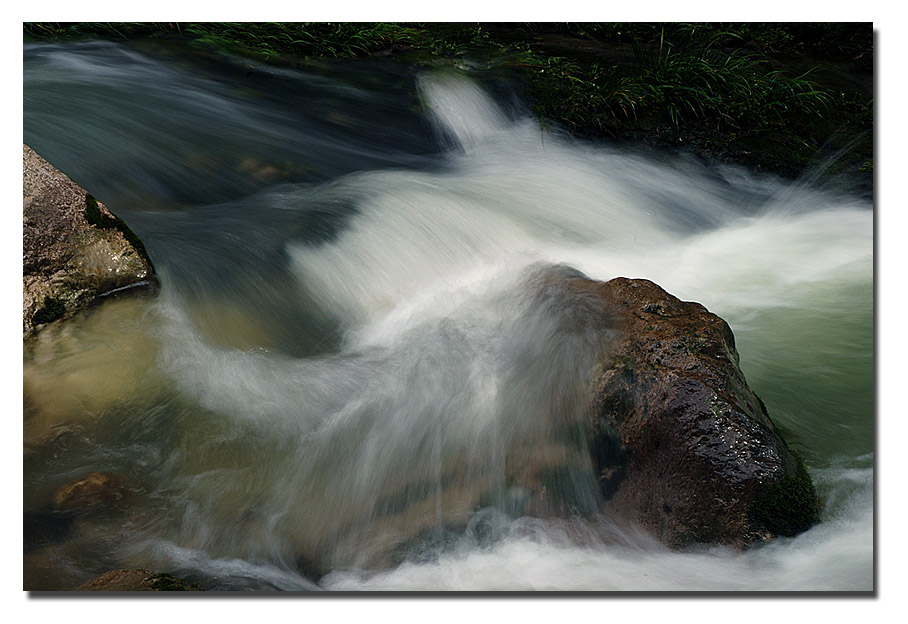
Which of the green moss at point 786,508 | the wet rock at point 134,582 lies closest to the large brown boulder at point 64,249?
the wet rock at point 134,582

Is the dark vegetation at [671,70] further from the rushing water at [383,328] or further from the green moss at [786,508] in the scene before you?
the green moss at [786,508]

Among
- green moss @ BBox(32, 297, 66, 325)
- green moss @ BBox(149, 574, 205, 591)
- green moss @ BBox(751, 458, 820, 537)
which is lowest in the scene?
green moss @ BBox(149, 574, 205, 591)

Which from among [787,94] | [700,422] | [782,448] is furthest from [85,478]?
[787,94]

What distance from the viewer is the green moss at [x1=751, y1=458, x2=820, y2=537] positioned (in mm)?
1968

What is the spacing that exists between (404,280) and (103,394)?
105 cm

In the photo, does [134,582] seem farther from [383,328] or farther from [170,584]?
[383,328]

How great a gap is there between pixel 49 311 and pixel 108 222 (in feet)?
1.16

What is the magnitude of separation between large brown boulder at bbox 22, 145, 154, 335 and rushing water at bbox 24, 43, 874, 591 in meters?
0.09

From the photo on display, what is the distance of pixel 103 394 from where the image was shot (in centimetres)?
229

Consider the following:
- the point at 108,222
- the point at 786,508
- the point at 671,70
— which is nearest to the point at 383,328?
the point at 108,222

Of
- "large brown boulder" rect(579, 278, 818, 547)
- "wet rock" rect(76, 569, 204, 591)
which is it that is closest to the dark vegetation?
"large brown boulder" rect(579, 278, 818, 547)

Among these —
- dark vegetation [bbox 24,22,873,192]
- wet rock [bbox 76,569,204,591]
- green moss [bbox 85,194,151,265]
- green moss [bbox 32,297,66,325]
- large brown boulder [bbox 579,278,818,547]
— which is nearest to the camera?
large brown boulder [bbox 579,278,818,547]

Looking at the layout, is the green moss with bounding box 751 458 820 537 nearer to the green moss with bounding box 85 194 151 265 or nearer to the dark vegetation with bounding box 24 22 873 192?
the dark vegetation with bounding box 24 22 873 192

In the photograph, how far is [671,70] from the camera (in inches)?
122
